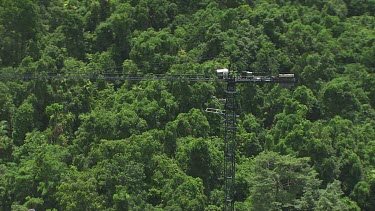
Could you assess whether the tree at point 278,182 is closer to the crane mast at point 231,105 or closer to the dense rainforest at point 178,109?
the dense rainforest at point 178,109

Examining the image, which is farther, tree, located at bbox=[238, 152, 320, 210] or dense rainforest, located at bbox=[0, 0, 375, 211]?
dense rainforest, located at bbox=[0, 0, 375, 211]

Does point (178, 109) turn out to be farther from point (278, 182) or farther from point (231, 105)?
point (231, 105)

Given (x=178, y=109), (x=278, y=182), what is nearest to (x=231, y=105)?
(x=278, y=182)

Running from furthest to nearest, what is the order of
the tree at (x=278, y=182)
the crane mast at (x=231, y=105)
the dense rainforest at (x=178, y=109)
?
1. the dense rainforest at (x=178, y=109)
2. the tree at (x=278, y=182)
3. the crane mast at (x=231, y=105)

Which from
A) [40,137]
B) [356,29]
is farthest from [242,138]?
[356,29]

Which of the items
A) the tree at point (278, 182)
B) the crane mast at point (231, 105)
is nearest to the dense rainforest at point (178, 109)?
the tree at point (278, 182)

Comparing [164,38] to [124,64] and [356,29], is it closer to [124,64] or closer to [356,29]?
[124,64]

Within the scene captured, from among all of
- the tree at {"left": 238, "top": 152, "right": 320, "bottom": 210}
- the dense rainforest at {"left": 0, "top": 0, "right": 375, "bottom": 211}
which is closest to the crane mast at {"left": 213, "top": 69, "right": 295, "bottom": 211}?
the tree at {"left": 238, "top": 152, "right": 320, "bottom": 210}

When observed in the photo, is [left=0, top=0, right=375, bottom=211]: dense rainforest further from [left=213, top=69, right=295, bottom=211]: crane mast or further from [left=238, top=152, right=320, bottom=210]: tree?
[left=213, top=69, right=295, bottom=211]: crane mast
